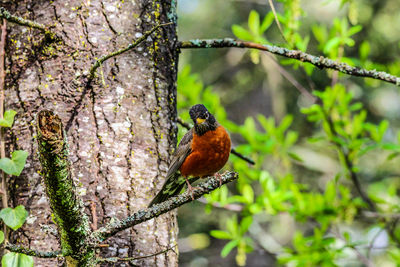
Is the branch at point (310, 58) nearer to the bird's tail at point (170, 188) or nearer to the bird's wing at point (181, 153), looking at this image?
the bird's wing at point (181, 153)

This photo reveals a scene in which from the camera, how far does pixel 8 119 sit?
2.05 m

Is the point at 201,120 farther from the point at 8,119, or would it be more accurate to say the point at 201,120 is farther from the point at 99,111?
the point at 8,119

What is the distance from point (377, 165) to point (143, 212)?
19.7ft

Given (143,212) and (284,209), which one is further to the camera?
(284,209)

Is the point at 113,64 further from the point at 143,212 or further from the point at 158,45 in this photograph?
the point at 143,212

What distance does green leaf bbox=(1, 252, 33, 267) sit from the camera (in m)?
1.75

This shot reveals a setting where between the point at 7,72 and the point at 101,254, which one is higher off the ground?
the point at 7,72

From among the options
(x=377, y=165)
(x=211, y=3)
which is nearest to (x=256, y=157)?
(x=377, y=165)

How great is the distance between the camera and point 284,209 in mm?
3607

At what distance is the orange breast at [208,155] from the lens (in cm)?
267

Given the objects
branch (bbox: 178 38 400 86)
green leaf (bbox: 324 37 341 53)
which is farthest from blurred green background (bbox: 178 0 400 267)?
branch (bbox: 178 38 400 86)

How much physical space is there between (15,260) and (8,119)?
0.64 meters

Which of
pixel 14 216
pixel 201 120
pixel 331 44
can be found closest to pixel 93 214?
pixel 14 216

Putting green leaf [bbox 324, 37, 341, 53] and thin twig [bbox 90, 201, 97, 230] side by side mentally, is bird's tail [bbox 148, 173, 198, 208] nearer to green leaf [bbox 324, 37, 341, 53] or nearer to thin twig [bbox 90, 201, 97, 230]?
thin twig [bbox 90, 201, 97, 230]
